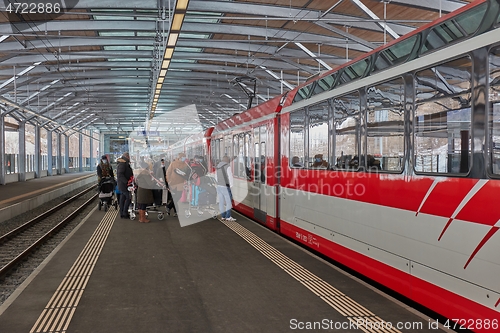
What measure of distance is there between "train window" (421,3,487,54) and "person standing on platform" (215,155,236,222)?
8383mm

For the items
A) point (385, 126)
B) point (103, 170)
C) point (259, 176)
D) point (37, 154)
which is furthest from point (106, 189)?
point (37, 154)

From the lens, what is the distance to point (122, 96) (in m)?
33.8

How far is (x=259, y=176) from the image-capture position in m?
12.0

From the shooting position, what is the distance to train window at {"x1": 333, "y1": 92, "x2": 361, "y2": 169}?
6.78m

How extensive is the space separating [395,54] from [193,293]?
3751 mm

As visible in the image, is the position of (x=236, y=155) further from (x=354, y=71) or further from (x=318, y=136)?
(x=354, y=71)

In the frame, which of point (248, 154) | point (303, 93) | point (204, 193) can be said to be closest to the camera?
point (303, 93)

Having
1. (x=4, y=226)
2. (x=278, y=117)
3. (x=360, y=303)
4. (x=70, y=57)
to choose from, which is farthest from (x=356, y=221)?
(x=70, y=57)

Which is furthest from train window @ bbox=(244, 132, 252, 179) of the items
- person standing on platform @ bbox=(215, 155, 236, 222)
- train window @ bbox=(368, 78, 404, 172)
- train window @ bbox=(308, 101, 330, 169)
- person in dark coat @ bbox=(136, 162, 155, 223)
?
train window @ bbox=(368, 78, 404, 172)

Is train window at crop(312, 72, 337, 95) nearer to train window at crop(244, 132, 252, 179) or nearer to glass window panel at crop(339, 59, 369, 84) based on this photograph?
glass window panel at crop(339, 59, 369, 84)

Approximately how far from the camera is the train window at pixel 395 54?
5.57 meters

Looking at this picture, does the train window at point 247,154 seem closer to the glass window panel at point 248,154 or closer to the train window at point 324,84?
the glass window panel at point 248,154

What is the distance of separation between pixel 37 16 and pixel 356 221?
1326 cm

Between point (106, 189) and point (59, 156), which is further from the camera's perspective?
point (59, 156)
